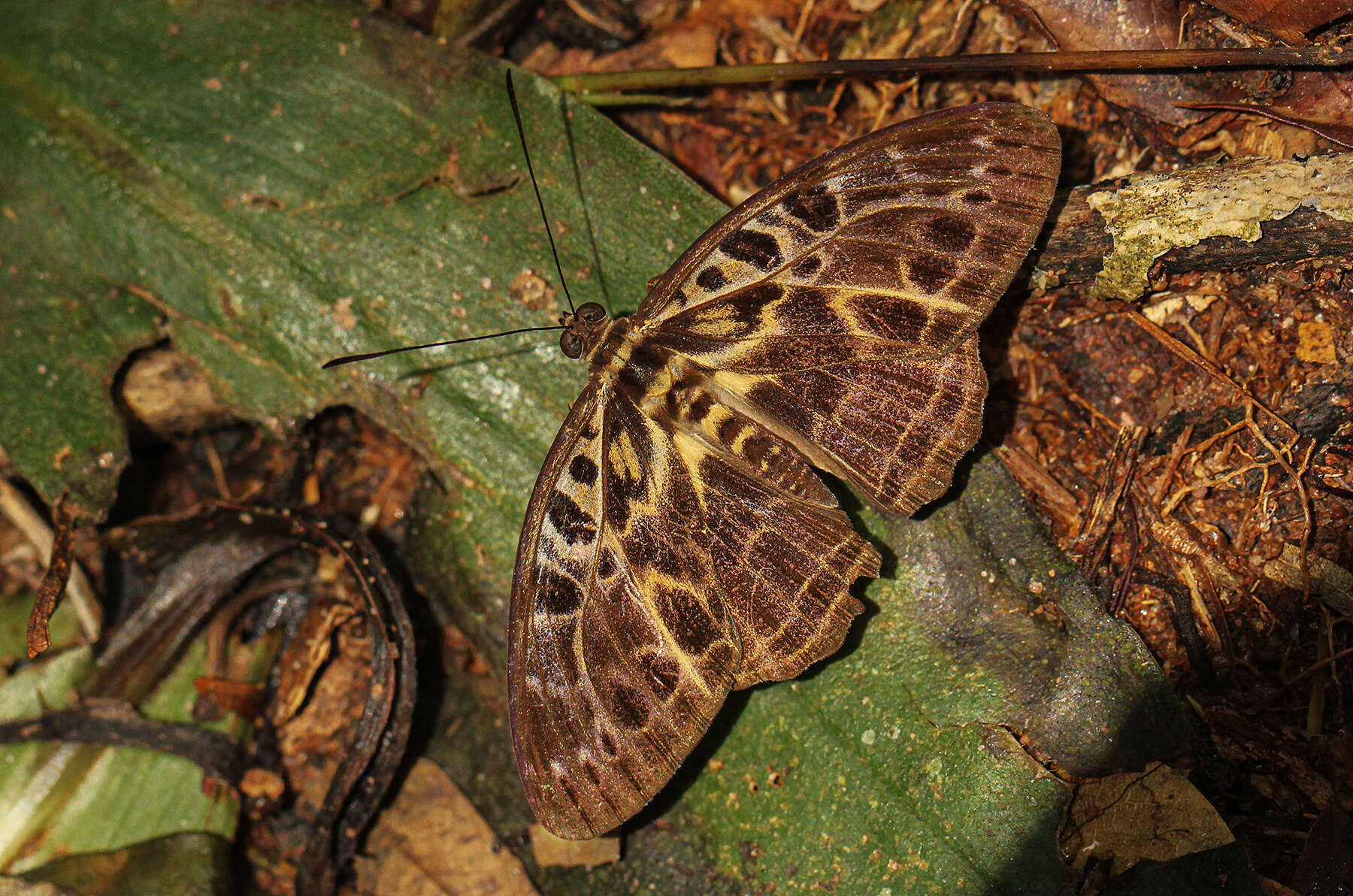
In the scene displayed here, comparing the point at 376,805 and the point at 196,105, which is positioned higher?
the point at 196,105

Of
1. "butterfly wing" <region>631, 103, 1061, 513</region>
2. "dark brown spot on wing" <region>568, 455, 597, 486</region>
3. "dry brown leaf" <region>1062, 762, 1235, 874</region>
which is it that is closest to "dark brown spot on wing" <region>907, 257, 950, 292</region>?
"butterfly wing" <region>631, 103, 1061, 513</region>

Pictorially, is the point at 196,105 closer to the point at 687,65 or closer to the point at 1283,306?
the point at 687,65

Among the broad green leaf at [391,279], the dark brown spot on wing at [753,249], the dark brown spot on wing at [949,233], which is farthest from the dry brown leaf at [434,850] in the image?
the dark brown spot on wing at [949,233]

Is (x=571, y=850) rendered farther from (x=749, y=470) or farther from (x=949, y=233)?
(x=949, y=233)

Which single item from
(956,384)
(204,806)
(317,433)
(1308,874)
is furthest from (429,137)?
(1308,874)

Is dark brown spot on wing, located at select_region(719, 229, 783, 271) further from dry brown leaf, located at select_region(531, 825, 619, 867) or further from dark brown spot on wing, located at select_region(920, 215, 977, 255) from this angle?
dry brown leaf, located at select_region(531, 825, 619, 867)

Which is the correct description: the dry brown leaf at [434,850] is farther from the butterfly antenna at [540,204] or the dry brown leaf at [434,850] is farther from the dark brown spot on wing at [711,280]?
the dark brown spot on wing at [711,280]
